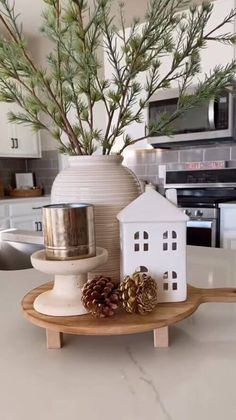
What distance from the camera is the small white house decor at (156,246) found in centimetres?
58

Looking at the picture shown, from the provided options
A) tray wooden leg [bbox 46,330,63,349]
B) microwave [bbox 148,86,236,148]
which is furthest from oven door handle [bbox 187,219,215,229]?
tray wooden leg [bbox 46,330,63,349]

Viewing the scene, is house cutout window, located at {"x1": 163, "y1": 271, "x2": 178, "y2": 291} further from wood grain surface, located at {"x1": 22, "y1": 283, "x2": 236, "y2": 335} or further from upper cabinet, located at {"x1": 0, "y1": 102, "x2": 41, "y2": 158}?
upper cabinet, located at {"x1": 0, "y1": 102, "x2": 41, "y2": 158}

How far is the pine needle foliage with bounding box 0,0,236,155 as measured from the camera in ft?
2.06

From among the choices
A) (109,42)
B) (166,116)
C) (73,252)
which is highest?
(109,42)

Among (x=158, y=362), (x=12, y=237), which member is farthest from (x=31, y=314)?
(x=12, y=237)

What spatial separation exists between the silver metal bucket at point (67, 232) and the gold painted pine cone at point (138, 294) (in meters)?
0.08

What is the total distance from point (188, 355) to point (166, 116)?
44cm

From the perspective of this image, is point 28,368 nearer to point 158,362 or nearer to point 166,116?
point 158,362

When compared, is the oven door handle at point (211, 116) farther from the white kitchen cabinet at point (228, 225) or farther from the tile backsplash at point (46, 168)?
the tile backsplash at point (46, 168)

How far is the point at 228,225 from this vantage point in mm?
2295

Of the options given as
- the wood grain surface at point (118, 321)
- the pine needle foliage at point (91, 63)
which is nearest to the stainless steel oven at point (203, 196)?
the pine needle foliage at point (91, 63)

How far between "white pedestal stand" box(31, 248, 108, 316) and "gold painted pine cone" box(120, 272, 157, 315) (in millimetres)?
61

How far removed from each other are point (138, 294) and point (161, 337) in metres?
0.08

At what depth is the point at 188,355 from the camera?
20.6 inches
